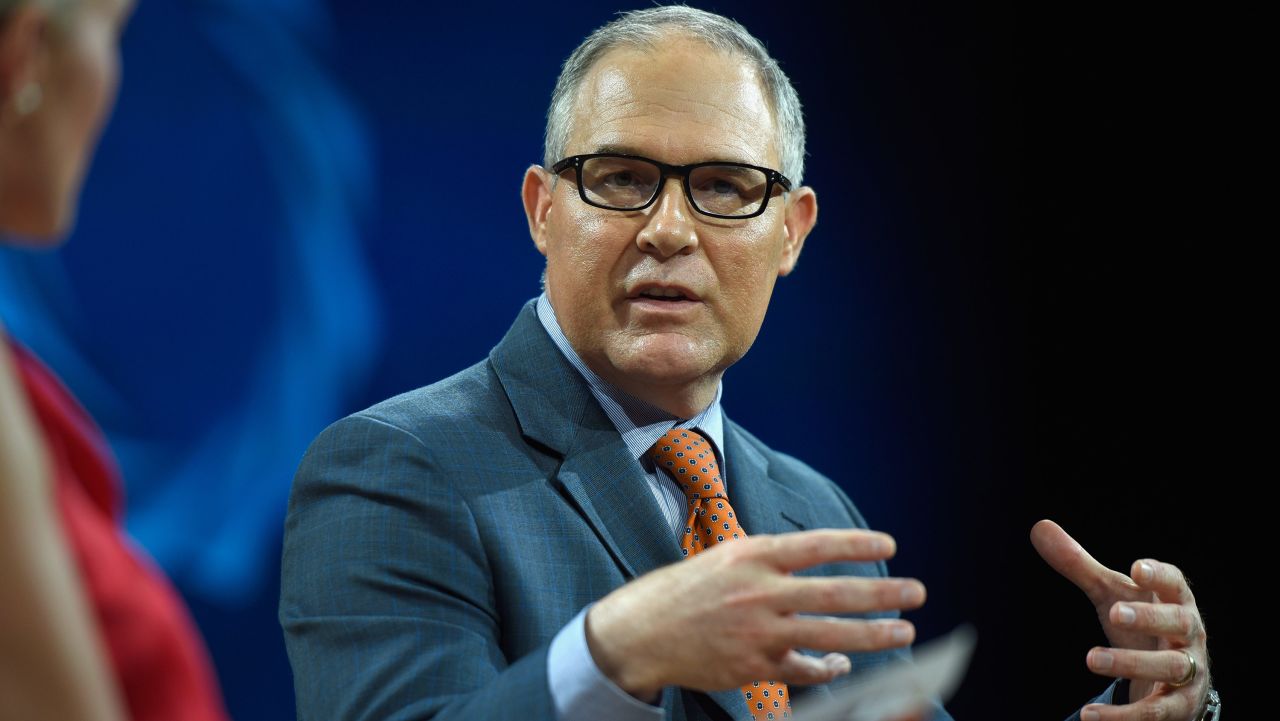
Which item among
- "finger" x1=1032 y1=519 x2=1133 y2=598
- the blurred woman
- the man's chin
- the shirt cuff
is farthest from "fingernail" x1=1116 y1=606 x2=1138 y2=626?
the blurred woman

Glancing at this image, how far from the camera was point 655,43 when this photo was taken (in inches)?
79.2

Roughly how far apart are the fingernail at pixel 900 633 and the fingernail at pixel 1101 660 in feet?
2.06

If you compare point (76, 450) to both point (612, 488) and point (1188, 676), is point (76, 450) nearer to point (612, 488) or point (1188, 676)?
point (612, 488)

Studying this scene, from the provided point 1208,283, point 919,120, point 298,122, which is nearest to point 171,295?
point 298,122

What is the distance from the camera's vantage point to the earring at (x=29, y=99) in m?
0.73

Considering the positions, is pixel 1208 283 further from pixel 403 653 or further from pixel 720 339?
pixel 403 653

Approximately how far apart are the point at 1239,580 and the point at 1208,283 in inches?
28.1

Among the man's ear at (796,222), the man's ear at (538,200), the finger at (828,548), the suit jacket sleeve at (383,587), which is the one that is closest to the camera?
the finger at (828,548)

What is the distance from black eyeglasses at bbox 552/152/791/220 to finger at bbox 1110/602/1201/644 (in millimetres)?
779

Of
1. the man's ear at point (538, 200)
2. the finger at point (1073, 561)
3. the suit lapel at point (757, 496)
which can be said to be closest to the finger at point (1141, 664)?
the finger at point (1073, 561)

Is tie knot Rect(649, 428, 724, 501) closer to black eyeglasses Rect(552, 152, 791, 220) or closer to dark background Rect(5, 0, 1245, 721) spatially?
black eyeglasses Rect(552, 152, 791, 220)

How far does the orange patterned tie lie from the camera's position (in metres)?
1.87

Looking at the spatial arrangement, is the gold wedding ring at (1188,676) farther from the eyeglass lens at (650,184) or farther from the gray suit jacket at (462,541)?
the eyeglass lens at (650,184)

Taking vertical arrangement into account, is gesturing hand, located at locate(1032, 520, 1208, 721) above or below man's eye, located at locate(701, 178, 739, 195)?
below
